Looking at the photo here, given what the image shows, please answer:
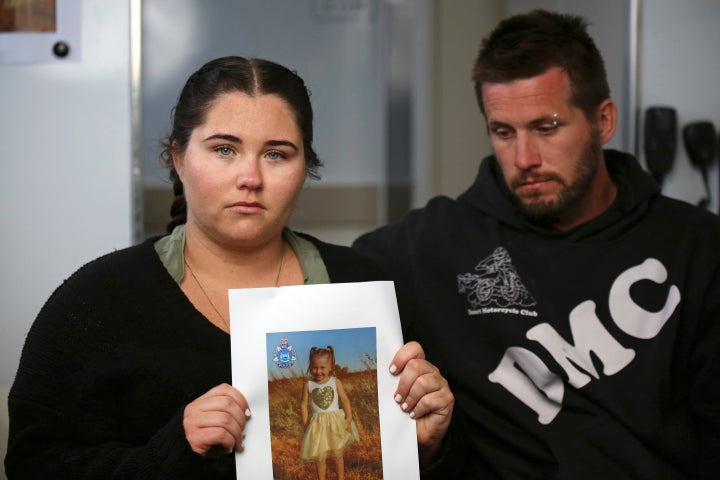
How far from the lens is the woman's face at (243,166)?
1335 millimetres

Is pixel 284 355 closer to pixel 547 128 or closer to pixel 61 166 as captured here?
pixel 61 166

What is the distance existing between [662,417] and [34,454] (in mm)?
1193

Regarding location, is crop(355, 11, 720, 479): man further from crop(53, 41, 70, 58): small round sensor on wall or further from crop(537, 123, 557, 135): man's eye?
crop(53, 41, 70, 58): small round sensor on wall

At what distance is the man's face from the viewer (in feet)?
6.18

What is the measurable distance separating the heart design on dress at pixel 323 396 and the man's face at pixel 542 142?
825 mm

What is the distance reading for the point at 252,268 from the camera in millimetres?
1454

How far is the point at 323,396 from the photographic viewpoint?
1.26 m

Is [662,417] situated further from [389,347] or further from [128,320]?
[128,320]

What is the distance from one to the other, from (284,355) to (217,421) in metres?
0.14

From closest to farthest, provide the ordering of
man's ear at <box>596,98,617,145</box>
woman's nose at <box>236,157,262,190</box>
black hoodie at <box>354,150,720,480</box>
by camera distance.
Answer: woman's nose at <box>236,157,262,190</box>
black hoodie at <box>354,150,720,480</box>
man's ear at <box>596,98,617,145</box>

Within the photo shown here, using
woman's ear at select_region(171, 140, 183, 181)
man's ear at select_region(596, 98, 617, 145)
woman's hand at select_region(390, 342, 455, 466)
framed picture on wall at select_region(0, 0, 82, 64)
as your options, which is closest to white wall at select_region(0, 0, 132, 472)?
framed picture on wall at select_region(0, 0, 82, 64)

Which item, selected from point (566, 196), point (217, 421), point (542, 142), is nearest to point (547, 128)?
point (542, 142)

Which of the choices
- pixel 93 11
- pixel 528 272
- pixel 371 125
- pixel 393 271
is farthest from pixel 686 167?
pixel 93 11

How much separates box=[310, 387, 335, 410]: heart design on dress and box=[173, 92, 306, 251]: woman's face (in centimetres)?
28
